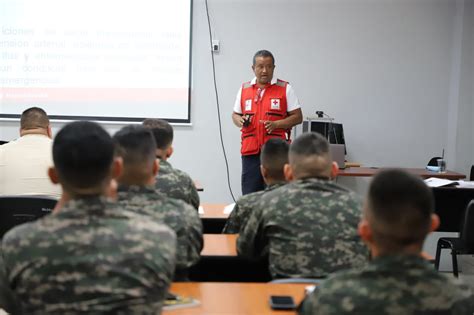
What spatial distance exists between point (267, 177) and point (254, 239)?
71 cm

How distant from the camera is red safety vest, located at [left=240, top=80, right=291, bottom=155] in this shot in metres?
5.03

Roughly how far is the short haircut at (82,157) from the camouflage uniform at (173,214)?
1.71 feet

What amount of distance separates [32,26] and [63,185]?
526cm

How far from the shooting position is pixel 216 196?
643 centimetres

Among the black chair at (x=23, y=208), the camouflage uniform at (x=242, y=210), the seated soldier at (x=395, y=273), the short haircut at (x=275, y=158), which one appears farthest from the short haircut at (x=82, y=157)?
the short haircut at (x=275, y=158)

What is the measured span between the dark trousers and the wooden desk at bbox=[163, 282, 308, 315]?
10.0 ft

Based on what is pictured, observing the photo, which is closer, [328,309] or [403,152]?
[328,309]

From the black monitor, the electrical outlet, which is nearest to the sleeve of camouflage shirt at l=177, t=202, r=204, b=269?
the black monitor

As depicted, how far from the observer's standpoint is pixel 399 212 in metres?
1.33

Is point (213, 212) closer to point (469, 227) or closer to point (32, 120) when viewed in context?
point (32, 120)

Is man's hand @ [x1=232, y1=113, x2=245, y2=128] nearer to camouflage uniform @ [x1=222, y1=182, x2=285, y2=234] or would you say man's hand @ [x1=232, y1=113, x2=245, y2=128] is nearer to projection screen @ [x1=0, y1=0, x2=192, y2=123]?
projection screen @ [x1=0, y1=0, x2=192, y2=123]

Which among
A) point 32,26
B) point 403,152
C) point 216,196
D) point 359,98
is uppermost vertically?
point 32,26

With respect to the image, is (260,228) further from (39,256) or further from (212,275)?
(39,256)

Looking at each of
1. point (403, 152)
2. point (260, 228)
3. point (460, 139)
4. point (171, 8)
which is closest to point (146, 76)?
point (171, 8)
